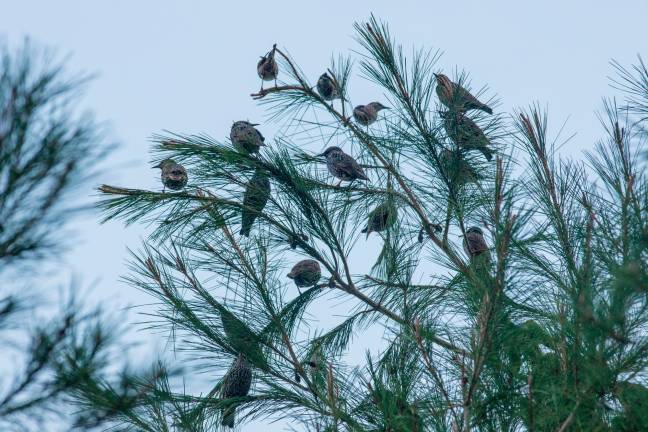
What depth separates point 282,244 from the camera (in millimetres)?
4184

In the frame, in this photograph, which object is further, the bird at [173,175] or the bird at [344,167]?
the bird at [344,167]

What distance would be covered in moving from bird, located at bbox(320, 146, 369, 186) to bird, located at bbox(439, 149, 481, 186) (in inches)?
14.4

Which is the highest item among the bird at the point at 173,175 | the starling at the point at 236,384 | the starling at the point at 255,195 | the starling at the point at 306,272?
the bird at the point at 173,175

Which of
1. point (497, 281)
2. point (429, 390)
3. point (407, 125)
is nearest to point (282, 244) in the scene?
point (407, 125)

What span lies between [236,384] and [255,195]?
73 centimetres

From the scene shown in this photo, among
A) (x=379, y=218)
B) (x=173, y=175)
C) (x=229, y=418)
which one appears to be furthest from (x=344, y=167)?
(x=229, y=418)

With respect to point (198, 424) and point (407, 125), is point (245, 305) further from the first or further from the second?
point (407, 125)

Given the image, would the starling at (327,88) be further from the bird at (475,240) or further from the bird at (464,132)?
the bird at (475,240)

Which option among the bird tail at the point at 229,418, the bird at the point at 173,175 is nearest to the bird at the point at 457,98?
the bird at the point at 173,175

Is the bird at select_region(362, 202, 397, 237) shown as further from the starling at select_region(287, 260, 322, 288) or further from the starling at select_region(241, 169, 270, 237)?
the starling at select_region(241, 169, 270, 237)

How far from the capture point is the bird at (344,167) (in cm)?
442

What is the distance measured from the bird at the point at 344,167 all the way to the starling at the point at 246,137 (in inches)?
12.3

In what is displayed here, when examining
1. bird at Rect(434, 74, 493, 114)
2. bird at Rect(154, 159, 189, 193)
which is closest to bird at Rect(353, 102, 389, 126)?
bird at Rect(434, 74, 493, 114)

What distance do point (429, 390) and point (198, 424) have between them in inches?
39.5
